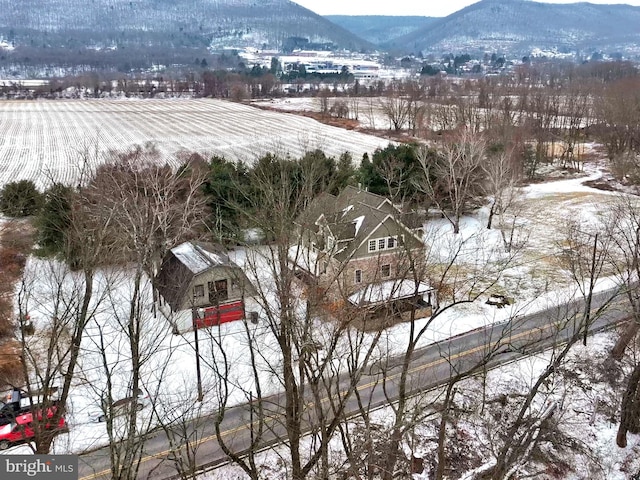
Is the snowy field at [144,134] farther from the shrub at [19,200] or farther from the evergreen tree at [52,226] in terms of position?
the evergreen tree at [52,226]

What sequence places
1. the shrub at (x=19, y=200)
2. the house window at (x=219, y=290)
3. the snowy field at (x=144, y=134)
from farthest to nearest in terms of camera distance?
the snowy field at (x=144, y=134) < the shrub at (x=19, y=200) < the house window at (x=219, y=290)

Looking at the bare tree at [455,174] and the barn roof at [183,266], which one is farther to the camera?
the bare tree at [455,174]

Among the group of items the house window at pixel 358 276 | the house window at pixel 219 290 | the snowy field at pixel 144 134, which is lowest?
the house window at pixel 358 276

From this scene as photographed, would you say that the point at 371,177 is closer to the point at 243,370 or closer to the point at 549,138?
the point at 243,370

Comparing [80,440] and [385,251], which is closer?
[80,440]

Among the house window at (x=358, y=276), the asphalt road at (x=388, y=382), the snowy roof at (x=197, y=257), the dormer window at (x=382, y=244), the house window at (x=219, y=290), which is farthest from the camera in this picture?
the house window at (x=358, y=276)

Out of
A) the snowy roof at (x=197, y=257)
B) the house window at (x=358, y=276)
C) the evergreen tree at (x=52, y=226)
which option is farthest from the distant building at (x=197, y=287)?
the evergreen tree at (x=52, y=226)

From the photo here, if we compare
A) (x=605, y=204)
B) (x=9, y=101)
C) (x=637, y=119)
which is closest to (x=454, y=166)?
(x=605, y=204)
